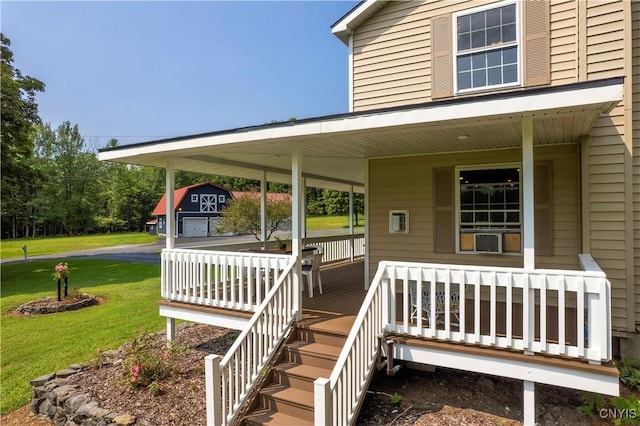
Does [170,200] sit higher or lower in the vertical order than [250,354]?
higher

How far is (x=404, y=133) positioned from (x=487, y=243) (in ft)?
8.87

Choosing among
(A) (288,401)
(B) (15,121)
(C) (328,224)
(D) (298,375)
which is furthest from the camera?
(C) (328,224)

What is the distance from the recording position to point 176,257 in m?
6.27

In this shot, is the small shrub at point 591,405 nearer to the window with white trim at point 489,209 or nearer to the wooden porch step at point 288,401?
the window with white trim at point 489,209

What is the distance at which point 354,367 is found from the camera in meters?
3.71

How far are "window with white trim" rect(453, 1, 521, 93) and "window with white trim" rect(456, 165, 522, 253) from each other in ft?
4.74

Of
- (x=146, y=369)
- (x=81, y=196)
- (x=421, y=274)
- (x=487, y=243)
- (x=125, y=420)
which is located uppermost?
(x=81, y=196)

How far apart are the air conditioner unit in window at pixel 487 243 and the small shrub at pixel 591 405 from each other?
2.42 metres

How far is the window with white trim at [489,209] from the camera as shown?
235 inches

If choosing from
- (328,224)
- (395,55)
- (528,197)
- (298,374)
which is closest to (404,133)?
(528,197)

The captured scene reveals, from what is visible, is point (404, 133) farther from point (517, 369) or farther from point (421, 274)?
point (517, 369)

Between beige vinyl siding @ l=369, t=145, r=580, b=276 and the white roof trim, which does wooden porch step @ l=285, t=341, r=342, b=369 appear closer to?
beige vinyl siding @ l=369, t=145, r=580, b=276

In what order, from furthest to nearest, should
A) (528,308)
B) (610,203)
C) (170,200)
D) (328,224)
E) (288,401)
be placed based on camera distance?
1. (328,224)
2. (170,200)
3. (610,203)
4. (288,401)
5. (528,308)

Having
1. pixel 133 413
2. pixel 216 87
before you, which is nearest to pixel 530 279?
pixel 133 413
